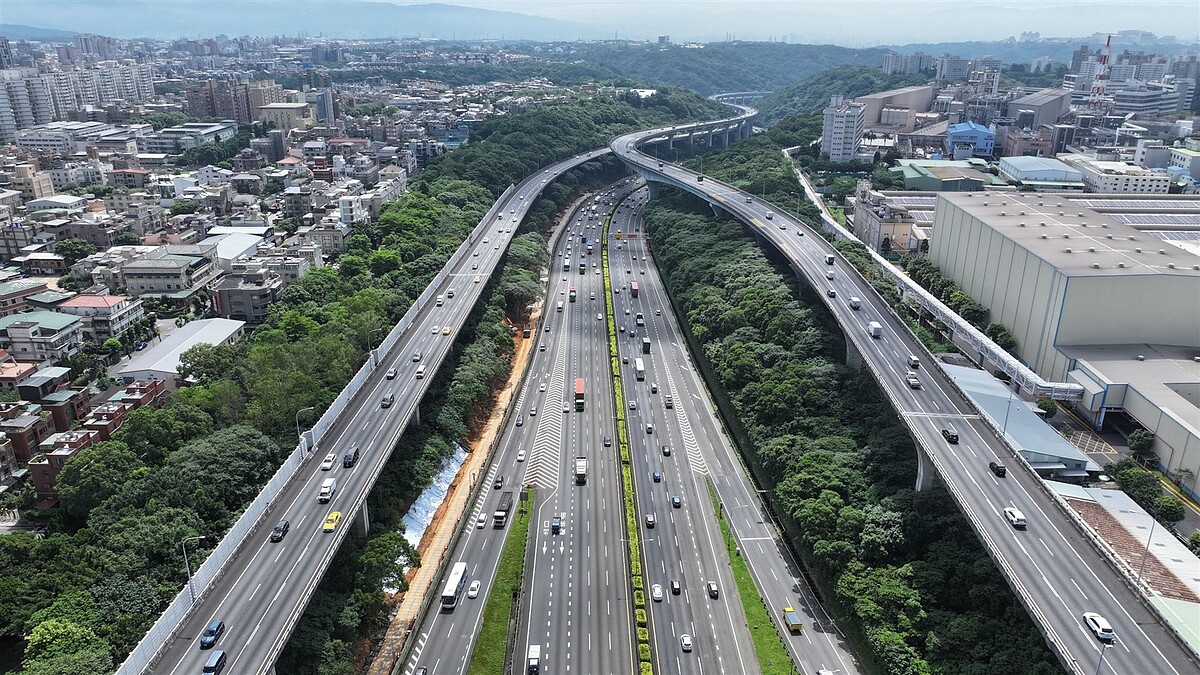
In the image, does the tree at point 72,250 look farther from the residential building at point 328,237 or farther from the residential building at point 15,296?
the residential building at point 328,237

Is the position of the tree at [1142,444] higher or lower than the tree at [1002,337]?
lower

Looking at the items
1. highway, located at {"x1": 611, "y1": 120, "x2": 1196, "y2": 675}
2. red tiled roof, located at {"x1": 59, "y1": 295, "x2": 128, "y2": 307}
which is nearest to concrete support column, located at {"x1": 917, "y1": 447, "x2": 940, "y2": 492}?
highway, located at {"x1": 611, "y1": 120, "x2": 1196, "y2": 675}

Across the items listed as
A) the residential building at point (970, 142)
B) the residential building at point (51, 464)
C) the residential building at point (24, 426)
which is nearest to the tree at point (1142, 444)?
the residential building at point (51, 464)

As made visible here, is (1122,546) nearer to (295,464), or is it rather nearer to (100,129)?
(295,464)

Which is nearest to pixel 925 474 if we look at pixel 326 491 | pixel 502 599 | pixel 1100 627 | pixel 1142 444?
pixel 1100 627

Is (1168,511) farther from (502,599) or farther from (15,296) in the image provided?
(15,296)
